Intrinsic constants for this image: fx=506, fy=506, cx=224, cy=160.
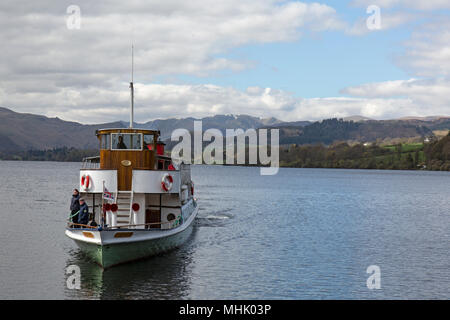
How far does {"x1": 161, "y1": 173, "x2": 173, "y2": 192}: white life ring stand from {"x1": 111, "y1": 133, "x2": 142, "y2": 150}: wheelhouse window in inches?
91.8

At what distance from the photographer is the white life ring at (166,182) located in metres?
29.7

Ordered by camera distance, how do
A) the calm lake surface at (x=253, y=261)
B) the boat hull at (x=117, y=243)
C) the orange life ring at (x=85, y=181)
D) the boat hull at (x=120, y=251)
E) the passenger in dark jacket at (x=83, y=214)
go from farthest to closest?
the orange life ring at (x=85, y=181) → the passenger in dark jacket at (x=83, y=214) → the boat hull at (x=120, y=251) → the boat hull at (x=117, y=243) → the calm lake surface at (x=253, y=261)

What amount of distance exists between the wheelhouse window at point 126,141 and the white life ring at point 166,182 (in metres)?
2.33

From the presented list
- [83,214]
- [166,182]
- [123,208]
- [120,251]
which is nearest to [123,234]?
[120,251]

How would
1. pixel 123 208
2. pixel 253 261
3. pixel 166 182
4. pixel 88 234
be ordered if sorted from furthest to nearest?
pixel 253 261, pixel 123 208, pixel 166 182, pixel 88 234

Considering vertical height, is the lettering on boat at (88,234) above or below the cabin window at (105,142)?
below

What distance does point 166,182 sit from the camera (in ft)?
A: 97.8

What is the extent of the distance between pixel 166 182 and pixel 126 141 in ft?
11.4

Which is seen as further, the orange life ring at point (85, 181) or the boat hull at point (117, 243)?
the orange life ring at point (85, 181)

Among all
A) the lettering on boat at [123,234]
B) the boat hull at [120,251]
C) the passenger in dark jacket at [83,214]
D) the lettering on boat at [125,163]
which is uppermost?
the lettering on boat at [125,163]

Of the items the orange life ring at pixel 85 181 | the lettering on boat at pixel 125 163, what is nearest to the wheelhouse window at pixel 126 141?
the lettering on boat at pixel 125 163

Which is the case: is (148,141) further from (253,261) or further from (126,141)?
(253,261)

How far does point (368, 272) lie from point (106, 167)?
16501mm

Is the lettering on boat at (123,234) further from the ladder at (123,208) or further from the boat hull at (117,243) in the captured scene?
the ladder at (123,208)
